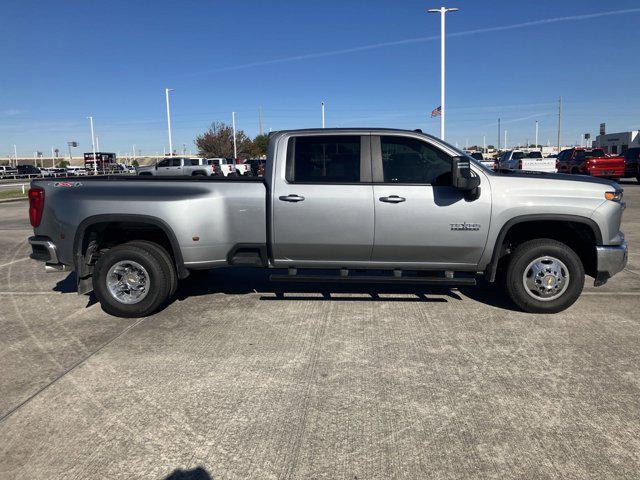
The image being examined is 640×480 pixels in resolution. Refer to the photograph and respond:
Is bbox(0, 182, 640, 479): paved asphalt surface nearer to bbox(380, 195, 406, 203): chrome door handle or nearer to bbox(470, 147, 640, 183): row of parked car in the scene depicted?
bbox(380, 195, 406, 203): chrome door handle

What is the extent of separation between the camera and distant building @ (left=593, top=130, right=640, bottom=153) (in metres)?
67.4

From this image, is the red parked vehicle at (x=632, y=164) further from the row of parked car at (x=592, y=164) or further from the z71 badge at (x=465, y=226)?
the z71 badge at (x=465, y=226)

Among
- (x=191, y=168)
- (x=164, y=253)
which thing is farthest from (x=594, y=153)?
(x=164, y=253)

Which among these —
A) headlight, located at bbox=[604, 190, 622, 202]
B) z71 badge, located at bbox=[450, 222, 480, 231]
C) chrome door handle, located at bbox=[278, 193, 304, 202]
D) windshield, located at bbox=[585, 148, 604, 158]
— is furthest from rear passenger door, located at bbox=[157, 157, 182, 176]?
headlight, located at bbox=[604, 190, 622, 202]

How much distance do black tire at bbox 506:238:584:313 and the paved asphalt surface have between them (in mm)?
145

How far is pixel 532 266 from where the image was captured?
557cm

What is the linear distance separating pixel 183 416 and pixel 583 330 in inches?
155

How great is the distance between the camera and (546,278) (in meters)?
5.55

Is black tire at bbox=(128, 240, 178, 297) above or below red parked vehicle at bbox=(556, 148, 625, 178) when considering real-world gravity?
below

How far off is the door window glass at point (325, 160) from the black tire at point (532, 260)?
1961mm

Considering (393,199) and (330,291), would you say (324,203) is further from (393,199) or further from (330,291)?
(330,291)

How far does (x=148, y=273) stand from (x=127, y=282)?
0.96ft

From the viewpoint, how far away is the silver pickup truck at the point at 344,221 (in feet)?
17.8

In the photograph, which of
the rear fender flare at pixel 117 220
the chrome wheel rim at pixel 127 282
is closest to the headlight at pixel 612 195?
the rear fender flare at pixel 117 220
